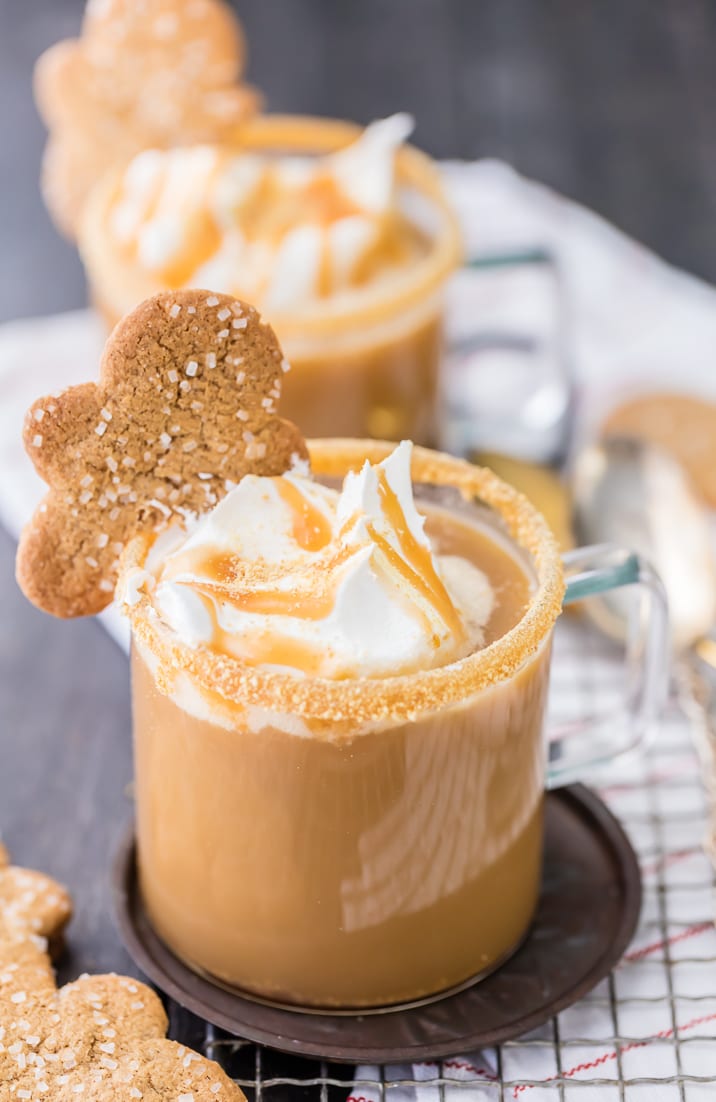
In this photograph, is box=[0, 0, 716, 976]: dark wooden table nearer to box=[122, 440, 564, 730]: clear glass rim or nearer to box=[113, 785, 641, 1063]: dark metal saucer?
box=[113, 785, 641, 1063]: dark metal saucer

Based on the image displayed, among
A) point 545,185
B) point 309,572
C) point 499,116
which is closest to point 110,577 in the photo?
point 309,572

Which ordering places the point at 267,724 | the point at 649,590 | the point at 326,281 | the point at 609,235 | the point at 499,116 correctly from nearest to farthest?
the point at 267,724
the point at 649,590
the point at 326,281
the point at 609,235
the point at 499,116

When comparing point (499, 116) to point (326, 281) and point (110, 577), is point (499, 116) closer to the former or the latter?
point (326, 281)

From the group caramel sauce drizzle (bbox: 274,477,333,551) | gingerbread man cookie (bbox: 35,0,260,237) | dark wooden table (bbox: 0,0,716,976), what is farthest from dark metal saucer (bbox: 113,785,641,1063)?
gingerbread man cookie (bbox: 35,0,260,237)

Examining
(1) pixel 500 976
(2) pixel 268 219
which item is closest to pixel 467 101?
(2) pixel 268 219

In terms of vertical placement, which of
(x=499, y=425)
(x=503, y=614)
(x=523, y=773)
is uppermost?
(x=503, y=614)

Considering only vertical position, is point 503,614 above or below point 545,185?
above

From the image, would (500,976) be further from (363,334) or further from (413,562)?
(363,334)

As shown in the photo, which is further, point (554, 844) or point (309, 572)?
point (554, 844)
